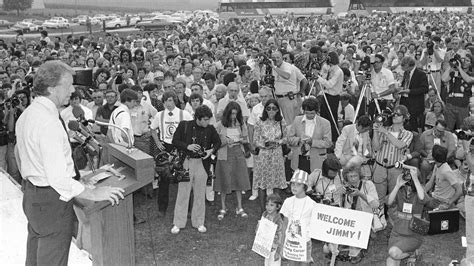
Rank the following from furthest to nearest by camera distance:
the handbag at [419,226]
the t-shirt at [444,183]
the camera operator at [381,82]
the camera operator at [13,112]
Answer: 1. the camera operator at [381,82]
2. the camera operator at [13,112]
3. the t-shirt at [444,183]
4. the handbag at [419,226]

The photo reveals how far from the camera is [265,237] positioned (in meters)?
5.22

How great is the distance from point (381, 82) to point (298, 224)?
15.4 feet

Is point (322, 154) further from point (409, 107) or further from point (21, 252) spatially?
point (21, 252)

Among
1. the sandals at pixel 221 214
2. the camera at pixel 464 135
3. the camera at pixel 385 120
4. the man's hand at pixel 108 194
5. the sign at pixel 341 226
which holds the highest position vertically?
the man's hand at pixel 108 194

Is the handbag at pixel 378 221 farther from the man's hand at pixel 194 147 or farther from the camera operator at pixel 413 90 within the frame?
the camera operator at pixel 413 90

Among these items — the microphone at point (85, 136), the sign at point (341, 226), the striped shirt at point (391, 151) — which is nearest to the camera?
the microphone at point (85, 136)

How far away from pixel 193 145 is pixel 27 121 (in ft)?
12.4

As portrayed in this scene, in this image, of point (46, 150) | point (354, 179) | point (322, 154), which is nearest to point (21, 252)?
point (46, 150)

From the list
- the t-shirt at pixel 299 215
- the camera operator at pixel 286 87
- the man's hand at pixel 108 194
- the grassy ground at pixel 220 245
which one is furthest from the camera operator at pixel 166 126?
the man's hand at pixel 108 194

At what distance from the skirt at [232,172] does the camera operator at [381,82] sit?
114 inches

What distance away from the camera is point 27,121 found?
311 cm

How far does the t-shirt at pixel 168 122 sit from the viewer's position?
7.54 meters

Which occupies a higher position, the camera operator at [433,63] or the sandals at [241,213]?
the camera operator at [433,63]

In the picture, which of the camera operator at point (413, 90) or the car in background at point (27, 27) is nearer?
the camera operator at point (413, 90)
